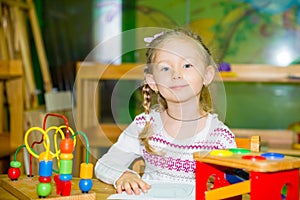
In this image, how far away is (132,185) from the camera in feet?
3.34

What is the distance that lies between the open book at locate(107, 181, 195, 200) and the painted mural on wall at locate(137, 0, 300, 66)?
8.55 ft

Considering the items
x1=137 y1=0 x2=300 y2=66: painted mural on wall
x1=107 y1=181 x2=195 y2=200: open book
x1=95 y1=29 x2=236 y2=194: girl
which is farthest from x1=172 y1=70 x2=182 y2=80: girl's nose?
x1=137 y1=0 x2=300 y2=66: painted mural on wall

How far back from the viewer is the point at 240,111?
143 inches

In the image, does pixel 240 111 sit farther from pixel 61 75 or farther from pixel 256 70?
pixel 61 75

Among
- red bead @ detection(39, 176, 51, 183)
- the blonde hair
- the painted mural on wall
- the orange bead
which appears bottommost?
red bead @ detection(39, 176, 51, 183)

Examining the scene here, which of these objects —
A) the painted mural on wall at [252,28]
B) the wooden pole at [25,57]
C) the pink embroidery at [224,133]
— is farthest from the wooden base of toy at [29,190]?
the painted mural on wall at [252,28]

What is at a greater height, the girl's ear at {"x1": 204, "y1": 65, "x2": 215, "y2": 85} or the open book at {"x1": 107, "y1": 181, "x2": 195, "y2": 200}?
the girl's ear at {"x1": 204, "y1": 65, "x2": 215, "y2": 85}

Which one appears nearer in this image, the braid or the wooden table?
the wooden table

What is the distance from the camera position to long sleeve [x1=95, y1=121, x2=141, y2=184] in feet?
3.81

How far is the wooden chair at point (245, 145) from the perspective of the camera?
0.99 m

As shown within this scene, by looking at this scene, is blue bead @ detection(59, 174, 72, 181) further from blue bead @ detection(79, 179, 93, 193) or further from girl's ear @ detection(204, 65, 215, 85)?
girl's ear @ detection(204, 65, 215, 85)

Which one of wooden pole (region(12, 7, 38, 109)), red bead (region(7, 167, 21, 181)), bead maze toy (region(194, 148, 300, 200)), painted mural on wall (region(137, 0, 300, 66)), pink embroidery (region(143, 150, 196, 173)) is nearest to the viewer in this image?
bead maze toy (region(194, 148, 300, 200))

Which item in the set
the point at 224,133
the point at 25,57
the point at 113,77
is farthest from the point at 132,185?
the point at 25,57

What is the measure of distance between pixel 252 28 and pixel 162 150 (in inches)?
103
